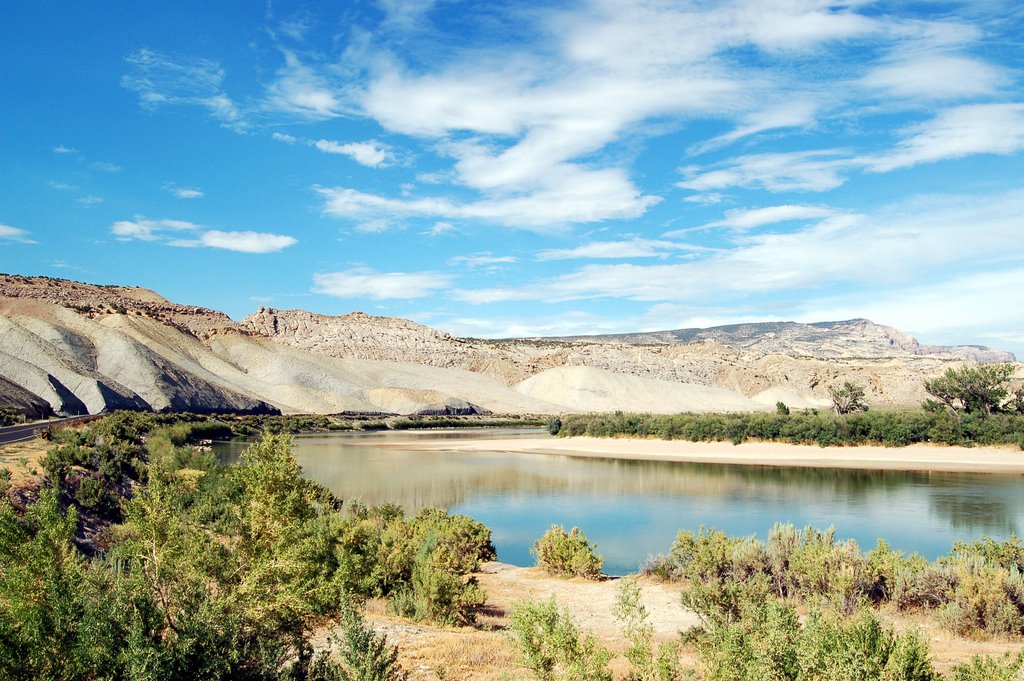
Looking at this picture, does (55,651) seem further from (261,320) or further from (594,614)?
Answer: (261,320)

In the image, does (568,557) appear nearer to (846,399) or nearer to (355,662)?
(355,662)

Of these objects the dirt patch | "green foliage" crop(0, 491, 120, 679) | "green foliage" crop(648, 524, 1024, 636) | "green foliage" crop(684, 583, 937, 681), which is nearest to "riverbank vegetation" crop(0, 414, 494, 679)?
"green foliage" crop(0, 491, 120, 679)

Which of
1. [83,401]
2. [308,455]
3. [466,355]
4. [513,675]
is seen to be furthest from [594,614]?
[466,355]

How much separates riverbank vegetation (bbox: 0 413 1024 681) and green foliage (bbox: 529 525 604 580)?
13.6 ft

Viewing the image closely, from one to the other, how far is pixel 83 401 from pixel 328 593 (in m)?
62.5

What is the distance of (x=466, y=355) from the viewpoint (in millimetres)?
140875

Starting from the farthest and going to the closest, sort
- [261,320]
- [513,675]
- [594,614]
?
1. [261,320]
2. [594,614]
3. [513,675]

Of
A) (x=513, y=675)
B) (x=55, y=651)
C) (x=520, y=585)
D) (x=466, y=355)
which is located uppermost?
(x=466, y=355)

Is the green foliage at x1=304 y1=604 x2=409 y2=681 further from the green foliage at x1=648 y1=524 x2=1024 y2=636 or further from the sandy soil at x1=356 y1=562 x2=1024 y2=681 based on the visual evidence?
the green foliage at x1=648 y1=524 x2=1024 y2=636

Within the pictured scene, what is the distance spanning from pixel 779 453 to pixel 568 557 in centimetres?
3568

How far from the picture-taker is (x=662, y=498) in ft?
99.8

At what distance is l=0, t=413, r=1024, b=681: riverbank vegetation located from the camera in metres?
6.01

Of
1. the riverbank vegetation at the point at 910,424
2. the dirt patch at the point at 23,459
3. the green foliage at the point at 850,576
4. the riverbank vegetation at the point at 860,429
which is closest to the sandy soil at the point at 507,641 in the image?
the green foliage at the point at 850,576

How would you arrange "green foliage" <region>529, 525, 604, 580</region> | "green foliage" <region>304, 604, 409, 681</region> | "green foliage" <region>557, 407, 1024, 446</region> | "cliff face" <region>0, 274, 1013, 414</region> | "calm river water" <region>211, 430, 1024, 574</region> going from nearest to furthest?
1. "green foliage" <region>304, 604, 409, 681</region>
2. "green foliage" <region>529, 525, 604, 580</region>
3. "calm river water" <region>211, 430, 1024, 574</region>
4. "green foliage" <region>557, 407, 1024, 446</region>
5. "cliff face" <region>0, 274, 1013, 414</region>
